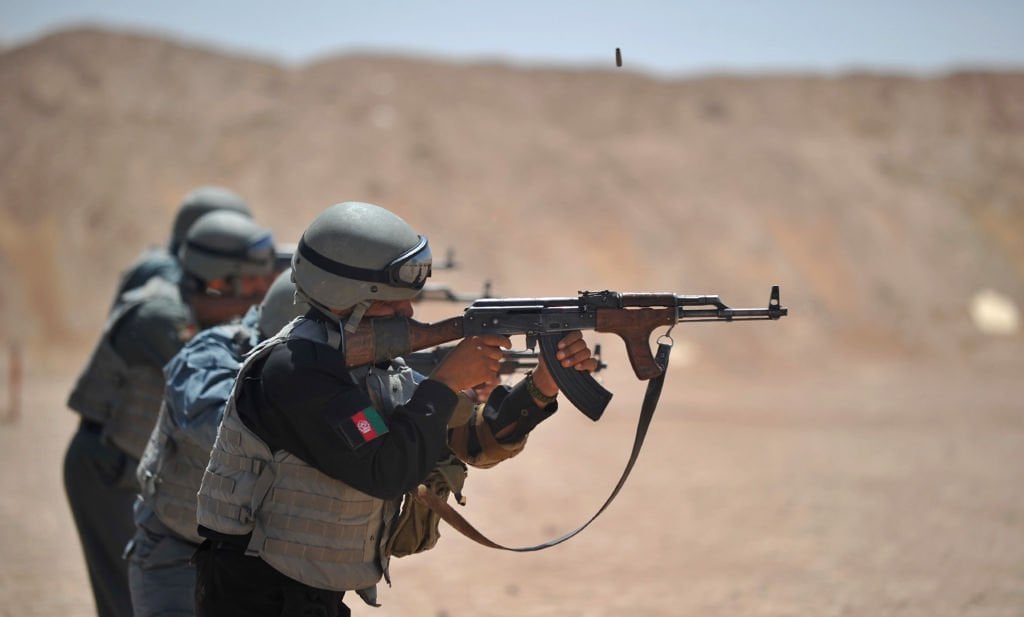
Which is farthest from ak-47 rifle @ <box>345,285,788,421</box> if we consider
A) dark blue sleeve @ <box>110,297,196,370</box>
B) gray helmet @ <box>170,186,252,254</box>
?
gray helmet @ <box>170,186,252,254</box>

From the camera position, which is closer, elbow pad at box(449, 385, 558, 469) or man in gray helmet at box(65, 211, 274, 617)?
elbow pad at box(449, 385, 558, 469)

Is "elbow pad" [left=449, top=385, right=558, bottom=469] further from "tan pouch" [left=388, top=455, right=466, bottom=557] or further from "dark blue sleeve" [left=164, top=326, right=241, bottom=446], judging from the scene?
"dark blue sleeve" [left=164, top=326, right=241, bottom=446]

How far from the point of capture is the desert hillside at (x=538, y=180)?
2958 cm

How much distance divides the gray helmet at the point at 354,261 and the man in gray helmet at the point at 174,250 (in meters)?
2.94

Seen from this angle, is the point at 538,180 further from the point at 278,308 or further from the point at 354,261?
the point at 354,261

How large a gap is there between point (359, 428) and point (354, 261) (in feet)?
1.69

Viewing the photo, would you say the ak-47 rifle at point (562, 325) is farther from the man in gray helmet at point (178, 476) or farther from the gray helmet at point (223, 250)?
the gray helmet at point (223, 250)

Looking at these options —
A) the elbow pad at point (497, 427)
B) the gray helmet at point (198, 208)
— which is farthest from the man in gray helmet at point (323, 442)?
the gray helmet at point (198, 208)

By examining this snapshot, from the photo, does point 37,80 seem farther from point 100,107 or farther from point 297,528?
point 297,528

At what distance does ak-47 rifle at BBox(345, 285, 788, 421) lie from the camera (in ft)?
10.9

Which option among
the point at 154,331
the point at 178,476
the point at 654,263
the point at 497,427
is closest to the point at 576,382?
the point at 497,427

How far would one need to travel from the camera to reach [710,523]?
1112 centimetres

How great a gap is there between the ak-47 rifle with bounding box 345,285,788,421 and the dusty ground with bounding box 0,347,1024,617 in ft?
14.8

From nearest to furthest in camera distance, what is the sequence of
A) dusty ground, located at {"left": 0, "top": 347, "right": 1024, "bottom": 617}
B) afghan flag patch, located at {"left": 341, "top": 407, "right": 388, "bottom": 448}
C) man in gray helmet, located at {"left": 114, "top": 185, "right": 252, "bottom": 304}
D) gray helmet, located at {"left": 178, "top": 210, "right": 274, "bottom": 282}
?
afghan flag patch, located at {"left": 341, "top": 407, "right": 388, "bottom": 448}, gray helmet, located at {"left": 178, "top": 210, "right": 274, "bottom": 282}, man in gray helmet, located at {"left": 114, "top": 185, "right": 252, "bottom": 304}, dusty ground, located at {"left": 0, "top": 347, "right": 1024, "bottom": 617}
